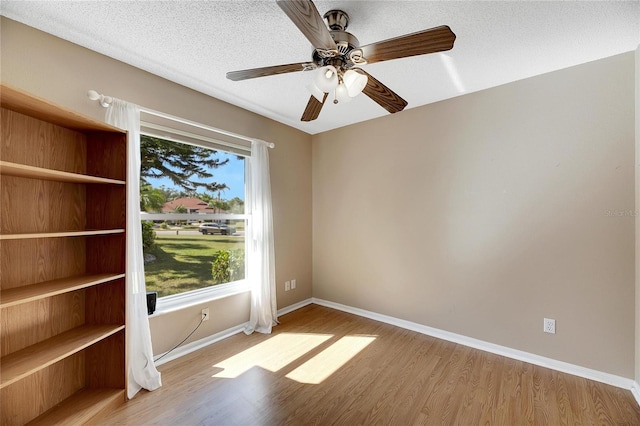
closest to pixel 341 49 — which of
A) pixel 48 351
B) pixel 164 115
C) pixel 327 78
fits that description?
pixel 327 78

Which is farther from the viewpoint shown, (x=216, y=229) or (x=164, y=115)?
(x=216, y=229)

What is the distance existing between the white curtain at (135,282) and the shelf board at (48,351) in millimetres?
218

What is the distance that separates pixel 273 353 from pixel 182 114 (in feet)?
7.89

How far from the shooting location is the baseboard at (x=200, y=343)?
2.37m

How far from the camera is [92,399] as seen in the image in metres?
1.75

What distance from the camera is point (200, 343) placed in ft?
8.56

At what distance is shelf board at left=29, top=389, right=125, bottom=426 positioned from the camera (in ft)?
5.17

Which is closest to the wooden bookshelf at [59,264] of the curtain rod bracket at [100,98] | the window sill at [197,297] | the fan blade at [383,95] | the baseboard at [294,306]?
the curtain rod bracket at [100,98]

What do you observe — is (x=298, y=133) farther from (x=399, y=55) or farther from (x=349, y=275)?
(x=399, y=55)

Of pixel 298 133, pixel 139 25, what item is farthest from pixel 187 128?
pixel 298 133

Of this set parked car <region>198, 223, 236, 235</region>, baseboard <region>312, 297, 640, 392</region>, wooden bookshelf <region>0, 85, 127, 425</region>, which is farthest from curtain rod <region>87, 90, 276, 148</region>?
baseboard <region>312, 297, 640, 392</region>

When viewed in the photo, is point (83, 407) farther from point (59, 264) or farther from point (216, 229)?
point (216, 229)

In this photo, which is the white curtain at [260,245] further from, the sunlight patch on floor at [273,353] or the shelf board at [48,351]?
the shelf board at [48,351]

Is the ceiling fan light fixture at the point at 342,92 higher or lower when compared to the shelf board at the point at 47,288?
higher
